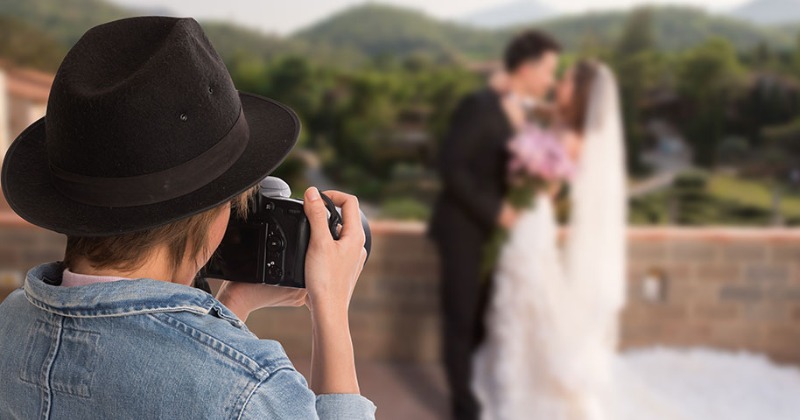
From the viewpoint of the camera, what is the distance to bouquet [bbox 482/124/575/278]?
244 cm

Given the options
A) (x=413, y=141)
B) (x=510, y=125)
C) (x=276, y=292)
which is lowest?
(x=413, y=141)

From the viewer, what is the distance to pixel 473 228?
251 cm

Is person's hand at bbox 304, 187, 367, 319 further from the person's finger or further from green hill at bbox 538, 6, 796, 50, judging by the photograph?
green hill at bbox 538, 6, 796, 50

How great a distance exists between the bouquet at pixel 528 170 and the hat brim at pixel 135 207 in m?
1.77

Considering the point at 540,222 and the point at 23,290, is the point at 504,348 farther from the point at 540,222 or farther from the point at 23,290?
the point at 23,290

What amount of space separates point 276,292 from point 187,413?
22cm

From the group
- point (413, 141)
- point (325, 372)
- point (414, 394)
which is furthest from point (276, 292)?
point (413, 141)

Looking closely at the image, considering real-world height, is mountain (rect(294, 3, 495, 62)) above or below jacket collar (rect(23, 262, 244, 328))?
below

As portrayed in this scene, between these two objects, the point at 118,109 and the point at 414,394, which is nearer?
the point at 118,109

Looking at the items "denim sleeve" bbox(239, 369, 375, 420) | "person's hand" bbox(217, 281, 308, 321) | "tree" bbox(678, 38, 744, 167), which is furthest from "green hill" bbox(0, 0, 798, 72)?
"denim sleeve" bbox(239, 369, 375, 420)

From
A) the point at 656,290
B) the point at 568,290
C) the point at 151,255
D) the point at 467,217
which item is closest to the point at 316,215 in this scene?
the point at 151,255

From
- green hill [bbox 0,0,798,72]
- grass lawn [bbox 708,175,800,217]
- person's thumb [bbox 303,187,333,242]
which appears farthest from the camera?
green hill [bbox 0,0,798,72]

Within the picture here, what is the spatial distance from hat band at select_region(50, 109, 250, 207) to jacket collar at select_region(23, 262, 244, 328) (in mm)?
59

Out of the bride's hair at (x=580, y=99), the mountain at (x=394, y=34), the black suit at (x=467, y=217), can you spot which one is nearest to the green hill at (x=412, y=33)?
the mountain at (x=394, y=34)
